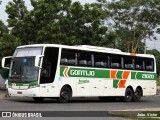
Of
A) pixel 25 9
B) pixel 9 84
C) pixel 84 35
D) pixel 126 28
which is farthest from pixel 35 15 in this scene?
pixel 126 28

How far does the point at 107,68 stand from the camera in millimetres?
27109

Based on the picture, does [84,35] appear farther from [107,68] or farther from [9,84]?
[9,84]

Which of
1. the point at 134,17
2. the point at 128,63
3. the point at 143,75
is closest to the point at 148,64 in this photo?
the point at 143,75

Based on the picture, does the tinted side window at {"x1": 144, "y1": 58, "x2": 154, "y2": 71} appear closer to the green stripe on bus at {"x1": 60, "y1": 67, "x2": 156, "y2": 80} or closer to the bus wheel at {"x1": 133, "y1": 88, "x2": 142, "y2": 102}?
the green stripe on bus at {"x1": 60, "y1": 67, "x2": 156, "y2": 80}

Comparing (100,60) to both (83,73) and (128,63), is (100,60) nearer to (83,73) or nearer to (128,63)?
(83,73)

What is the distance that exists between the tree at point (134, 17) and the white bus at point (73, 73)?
63.0 feet

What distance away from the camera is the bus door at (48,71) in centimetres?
2306

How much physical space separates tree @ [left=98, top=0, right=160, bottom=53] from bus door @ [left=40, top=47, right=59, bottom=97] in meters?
26.2

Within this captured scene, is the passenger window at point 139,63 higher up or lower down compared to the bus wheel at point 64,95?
higher up

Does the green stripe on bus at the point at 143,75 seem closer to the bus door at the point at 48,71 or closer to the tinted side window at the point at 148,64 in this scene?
the tinted side window at the point at 148,64

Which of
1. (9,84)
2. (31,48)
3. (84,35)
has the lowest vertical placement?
(9,84)

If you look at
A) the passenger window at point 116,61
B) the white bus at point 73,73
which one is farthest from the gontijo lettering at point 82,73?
the passenger window at point 116,61

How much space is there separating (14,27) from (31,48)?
1317 centimetres

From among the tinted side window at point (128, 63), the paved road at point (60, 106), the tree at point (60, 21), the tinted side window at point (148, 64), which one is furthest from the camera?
the tree at point (60, 21)
